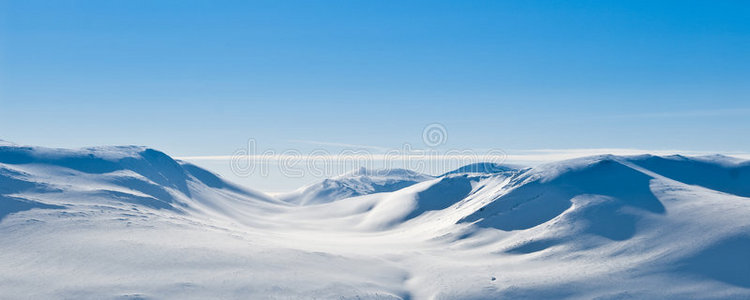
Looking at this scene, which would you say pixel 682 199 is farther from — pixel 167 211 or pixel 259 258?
pixel 167 211

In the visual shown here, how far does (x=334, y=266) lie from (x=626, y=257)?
3346 centimetres

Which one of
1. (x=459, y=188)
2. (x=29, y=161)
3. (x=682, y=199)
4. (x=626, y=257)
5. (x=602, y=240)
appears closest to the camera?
(x=626, y=257)

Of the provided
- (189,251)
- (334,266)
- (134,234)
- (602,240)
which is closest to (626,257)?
(602,240)

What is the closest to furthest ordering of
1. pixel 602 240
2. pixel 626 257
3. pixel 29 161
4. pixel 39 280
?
pixel 39 280 → pixel 626 257 → pixel 602 240 → pixel 29 161

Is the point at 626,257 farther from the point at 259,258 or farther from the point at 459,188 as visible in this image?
the point at 459,188

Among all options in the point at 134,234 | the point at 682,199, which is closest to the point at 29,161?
the point at 134,234

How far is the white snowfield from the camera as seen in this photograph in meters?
54.3

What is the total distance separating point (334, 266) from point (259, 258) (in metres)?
8.82

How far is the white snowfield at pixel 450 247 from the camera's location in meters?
54.3

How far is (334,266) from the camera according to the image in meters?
64.6

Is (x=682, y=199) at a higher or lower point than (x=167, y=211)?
higher

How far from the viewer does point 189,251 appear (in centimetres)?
6525

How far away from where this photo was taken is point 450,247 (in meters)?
84.3

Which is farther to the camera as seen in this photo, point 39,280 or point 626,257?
point 626,257
